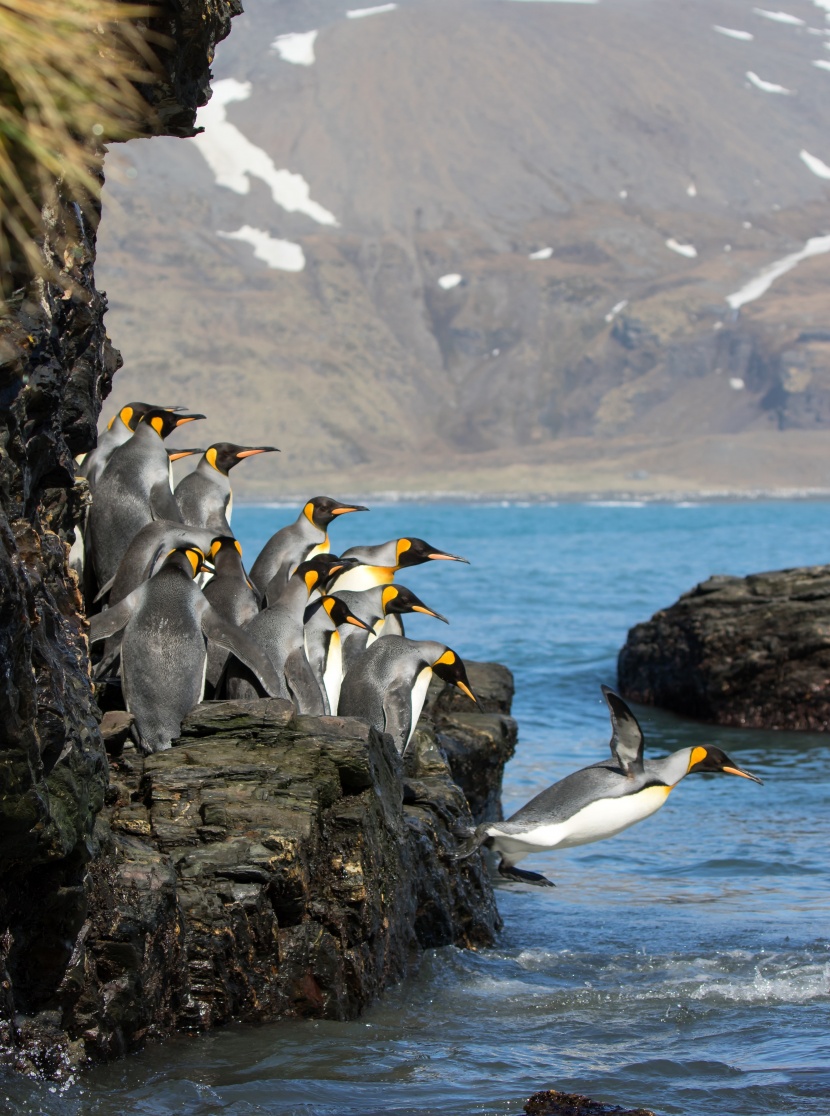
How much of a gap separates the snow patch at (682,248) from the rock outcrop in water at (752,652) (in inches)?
7294

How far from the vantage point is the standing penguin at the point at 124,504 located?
28.4 ft

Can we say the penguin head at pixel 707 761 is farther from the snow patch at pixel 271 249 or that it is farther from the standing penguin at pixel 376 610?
the snow patch at pixel 271 249

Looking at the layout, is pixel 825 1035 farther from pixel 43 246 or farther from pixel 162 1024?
pixel 43 246

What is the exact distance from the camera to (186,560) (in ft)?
25.1

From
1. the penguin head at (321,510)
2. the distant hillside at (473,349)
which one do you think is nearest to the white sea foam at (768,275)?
the distant hillside at (473,349)

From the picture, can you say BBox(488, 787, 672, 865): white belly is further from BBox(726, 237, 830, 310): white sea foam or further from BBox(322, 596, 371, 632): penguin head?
BBox(726, 237, 830, 310): white sea foam

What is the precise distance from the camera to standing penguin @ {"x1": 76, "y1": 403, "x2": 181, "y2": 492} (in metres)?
9.05

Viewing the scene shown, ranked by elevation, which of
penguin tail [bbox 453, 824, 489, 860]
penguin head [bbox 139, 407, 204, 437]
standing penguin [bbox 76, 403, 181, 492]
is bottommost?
penguin tail [bbox 453, 824, 489, 860]

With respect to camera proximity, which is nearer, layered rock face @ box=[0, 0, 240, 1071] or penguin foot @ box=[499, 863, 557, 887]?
layered rock face @ box=[0, 0, 240, 1071]

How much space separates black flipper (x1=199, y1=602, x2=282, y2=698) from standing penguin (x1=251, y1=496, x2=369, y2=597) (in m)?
2.08

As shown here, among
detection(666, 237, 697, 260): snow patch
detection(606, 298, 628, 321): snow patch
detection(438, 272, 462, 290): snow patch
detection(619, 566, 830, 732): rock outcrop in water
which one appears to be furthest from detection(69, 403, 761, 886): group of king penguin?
detection(666, 237, 697, 260): snow patch

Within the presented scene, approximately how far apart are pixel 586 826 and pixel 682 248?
650 ft

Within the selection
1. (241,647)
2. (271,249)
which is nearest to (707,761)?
(241,647)

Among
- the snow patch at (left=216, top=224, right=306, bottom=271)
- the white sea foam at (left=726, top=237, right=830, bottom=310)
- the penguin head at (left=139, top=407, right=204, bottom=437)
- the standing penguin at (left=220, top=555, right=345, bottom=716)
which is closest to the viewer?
the standing penguin at (left=220, top=555, right=345, bottom=716)
